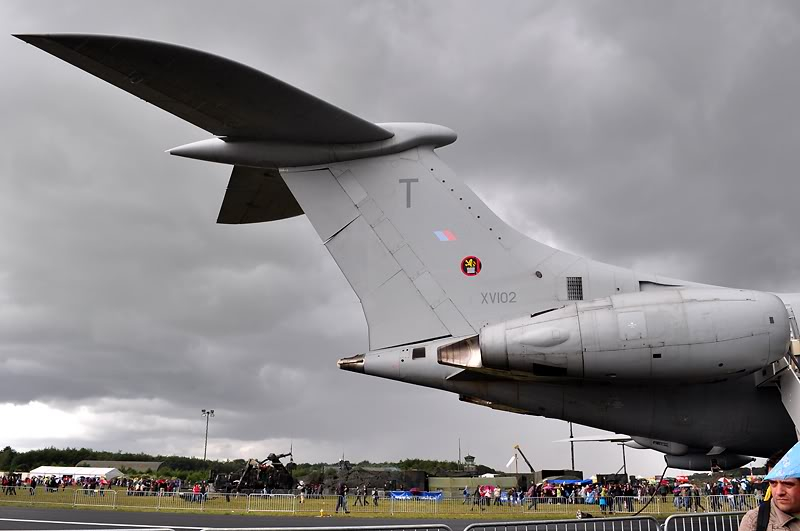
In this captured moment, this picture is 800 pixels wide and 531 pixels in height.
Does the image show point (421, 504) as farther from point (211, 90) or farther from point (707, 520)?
point (211, 90)

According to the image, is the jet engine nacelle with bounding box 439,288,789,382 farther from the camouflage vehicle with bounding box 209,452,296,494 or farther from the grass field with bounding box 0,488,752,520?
the camouflage vehicle with bounding box 209,452,296,494

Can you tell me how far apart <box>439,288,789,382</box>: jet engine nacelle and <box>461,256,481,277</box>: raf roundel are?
1.31 meters

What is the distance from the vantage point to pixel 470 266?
298 inches

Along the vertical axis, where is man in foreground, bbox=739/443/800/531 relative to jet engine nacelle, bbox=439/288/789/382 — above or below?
below

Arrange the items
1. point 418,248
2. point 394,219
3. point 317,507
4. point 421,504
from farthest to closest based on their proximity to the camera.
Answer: point 317,507 → point 421,504 → point 394,219 → point 418,248

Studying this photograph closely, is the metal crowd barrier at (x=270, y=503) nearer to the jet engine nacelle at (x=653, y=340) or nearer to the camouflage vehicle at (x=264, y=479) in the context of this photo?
the camouflage vehicle at (x=264, y=479)

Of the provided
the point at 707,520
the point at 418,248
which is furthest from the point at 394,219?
the point at 707,520

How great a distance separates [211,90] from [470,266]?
340 cm

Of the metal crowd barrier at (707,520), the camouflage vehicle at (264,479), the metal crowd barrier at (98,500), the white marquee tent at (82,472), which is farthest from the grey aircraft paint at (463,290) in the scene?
the white marquee tent at (82,472)

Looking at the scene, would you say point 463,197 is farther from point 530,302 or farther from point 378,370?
point 378,370

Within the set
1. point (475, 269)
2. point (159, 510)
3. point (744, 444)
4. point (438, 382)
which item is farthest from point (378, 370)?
point (159, 510)

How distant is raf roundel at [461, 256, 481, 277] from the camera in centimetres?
755

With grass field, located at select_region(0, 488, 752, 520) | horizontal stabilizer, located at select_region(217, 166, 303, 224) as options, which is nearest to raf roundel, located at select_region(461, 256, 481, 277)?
horizontal stabilizer, located at select_region(217, 166, 303, 224)

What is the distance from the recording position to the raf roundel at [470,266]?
7555 millimetres
